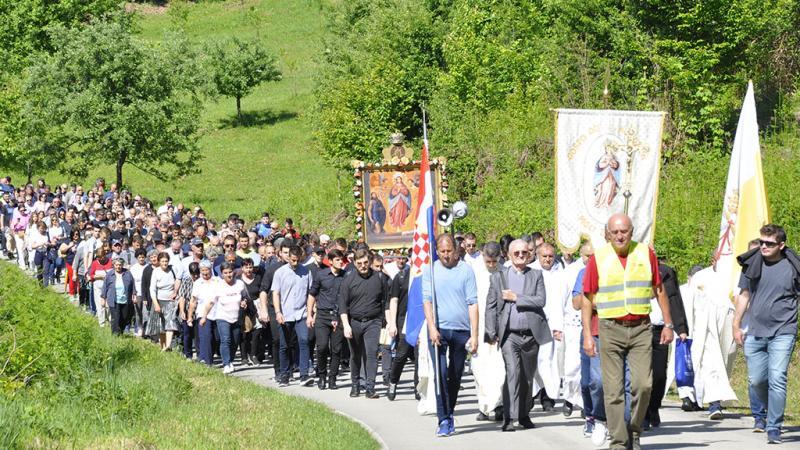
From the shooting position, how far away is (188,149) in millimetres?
52719

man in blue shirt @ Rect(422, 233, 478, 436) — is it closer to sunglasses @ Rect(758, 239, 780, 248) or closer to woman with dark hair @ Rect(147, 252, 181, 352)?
sunglasses @ Rect(758, 239, 780, 248)

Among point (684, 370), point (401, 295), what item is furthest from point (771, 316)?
point (401, 295)

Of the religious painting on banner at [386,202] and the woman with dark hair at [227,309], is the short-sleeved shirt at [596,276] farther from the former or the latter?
the religious painting on banner at [386,202]

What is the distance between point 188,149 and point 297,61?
1474 inches

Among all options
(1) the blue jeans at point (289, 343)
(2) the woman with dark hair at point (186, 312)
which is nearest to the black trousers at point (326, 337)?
(1) the blue jeans at point (289, 343)

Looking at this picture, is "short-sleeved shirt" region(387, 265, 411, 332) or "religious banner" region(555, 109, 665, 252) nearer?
"religious banner" region(555, 109, 665, 252)

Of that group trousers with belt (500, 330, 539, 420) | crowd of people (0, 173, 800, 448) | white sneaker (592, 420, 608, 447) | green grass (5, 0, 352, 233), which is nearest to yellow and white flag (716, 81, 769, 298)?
crowd of people (0, 173, 800, 448)

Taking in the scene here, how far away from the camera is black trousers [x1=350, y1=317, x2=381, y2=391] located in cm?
1744

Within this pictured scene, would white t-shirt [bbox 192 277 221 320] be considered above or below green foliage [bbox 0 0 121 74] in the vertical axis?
below

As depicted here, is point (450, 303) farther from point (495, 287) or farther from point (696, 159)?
point (696, 159)

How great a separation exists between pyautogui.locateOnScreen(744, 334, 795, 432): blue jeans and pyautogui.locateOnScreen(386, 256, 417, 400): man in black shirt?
4.96 meters

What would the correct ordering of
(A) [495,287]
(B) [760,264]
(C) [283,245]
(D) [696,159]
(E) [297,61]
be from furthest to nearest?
(E) [297,61], (D) [696,159], (C) [283,245], (A) [495,287], (B) [760,264]

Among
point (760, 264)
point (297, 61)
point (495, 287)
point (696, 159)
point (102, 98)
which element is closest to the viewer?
point (760, 264)

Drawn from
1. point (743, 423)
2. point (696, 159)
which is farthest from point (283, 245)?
point (696, 159)
